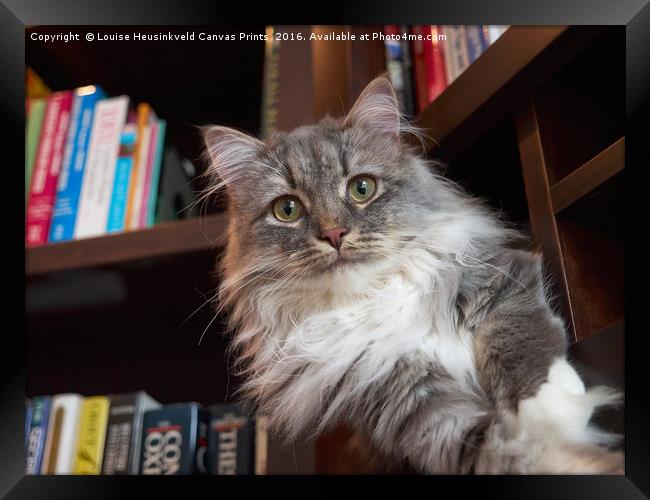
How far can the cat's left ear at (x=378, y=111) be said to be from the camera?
1.20m

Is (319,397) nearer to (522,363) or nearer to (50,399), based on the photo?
(522,363)

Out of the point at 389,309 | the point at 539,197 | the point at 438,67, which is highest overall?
the point at 438,67

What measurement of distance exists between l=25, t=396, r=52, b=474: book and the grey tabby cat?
476 millimetres

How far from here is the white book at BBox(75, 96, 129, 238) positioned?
4.84 feet

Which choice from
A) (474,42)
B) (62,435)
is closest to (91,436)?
(62,435)

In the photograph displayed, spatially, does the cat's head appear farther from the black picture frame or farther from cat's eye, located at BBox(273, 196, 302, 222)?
the black picture frame

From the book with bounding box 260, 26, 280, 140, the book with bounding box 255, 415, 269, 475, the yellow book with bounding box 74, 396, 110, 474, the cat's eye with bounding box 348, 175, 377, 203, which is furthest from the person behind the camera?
the book with bounding box 260, 26, 280, 140

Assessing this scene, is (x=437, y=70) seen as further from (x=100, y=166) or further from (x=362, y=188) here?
(x=100, y=166)

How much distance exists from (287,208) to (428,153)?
29 cm

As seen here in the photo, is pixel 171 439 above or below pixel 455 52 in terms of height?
below

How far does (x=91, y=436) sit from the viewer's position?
1.35 m

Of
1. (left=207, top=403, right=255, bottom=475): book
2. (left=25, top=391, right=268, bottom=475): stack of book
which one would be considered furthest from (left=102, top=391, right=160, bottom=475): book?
(left=207, top=403, right=255, bottom=475): book

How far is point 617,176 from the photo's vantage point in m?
1.03

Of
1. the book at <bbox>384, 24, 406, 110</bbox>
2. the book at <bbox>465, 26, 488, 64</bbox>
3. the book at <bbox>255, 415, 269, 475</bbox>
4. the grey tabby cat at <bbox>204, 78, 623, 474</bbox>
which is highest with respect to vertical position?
the book at <bbox>384, 24, 406, 110</bbox>
